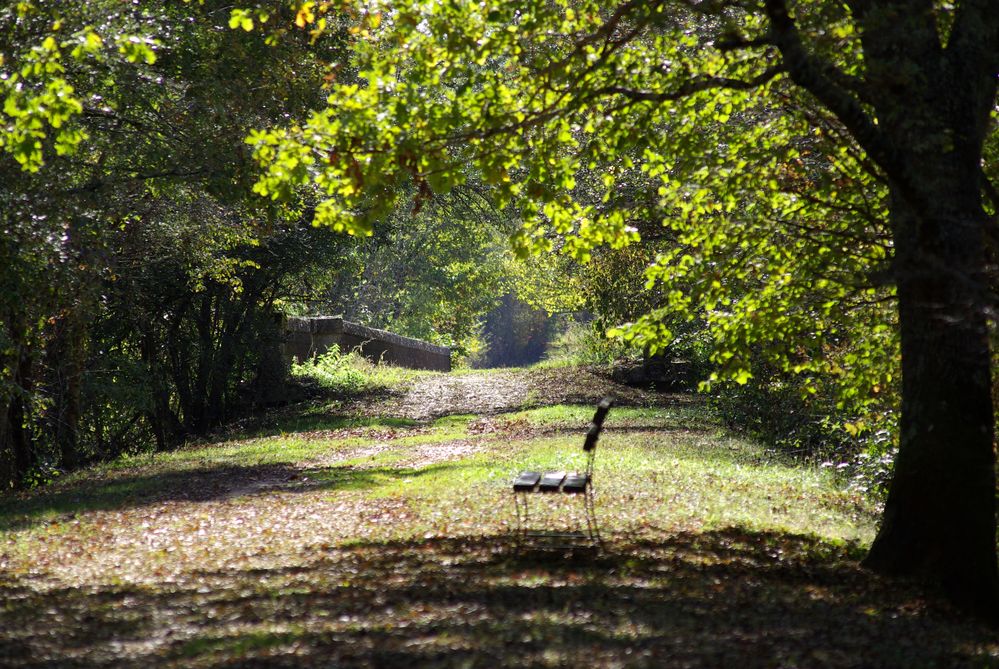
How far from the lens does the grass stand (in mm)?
5594

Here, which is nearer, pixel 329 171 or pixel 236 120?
pixel 329 171

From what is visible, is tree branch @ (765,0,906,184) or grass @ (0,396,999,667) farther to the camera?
tree branch @ (765,0,906,184)

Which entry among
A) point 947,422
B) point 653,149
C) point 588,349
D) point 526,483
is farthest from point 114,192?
point 588,349

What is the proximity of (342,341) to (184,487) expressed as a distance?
60.1ft

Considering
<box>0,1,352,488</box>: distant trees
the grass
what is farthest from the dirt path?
the grass

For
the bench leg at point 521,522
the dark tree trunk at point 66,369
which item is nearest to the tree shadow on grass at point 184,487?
the dark tree trunk at point 66,369

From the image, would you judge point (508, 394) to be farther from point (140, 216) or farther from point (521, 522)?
point (521, 522)

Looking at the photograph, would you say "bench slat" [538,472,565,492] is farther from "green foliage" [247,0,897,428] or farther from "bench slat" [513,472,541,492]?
"green foliage" [247,0,897,428]

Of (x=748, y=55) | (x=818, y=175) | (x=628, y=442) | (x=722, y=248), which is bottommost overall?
(x=628, y=442)

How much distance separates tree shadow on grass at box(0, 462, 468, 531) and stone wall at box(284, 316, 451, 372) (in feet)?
39.1

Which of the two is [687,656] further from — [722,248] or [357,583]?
[722,248]

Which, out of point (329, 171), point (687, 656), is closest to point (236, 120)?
point (329, 171)

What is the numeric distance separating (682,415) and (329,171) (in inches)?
598

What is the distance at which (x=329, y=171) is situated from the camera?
819cm
